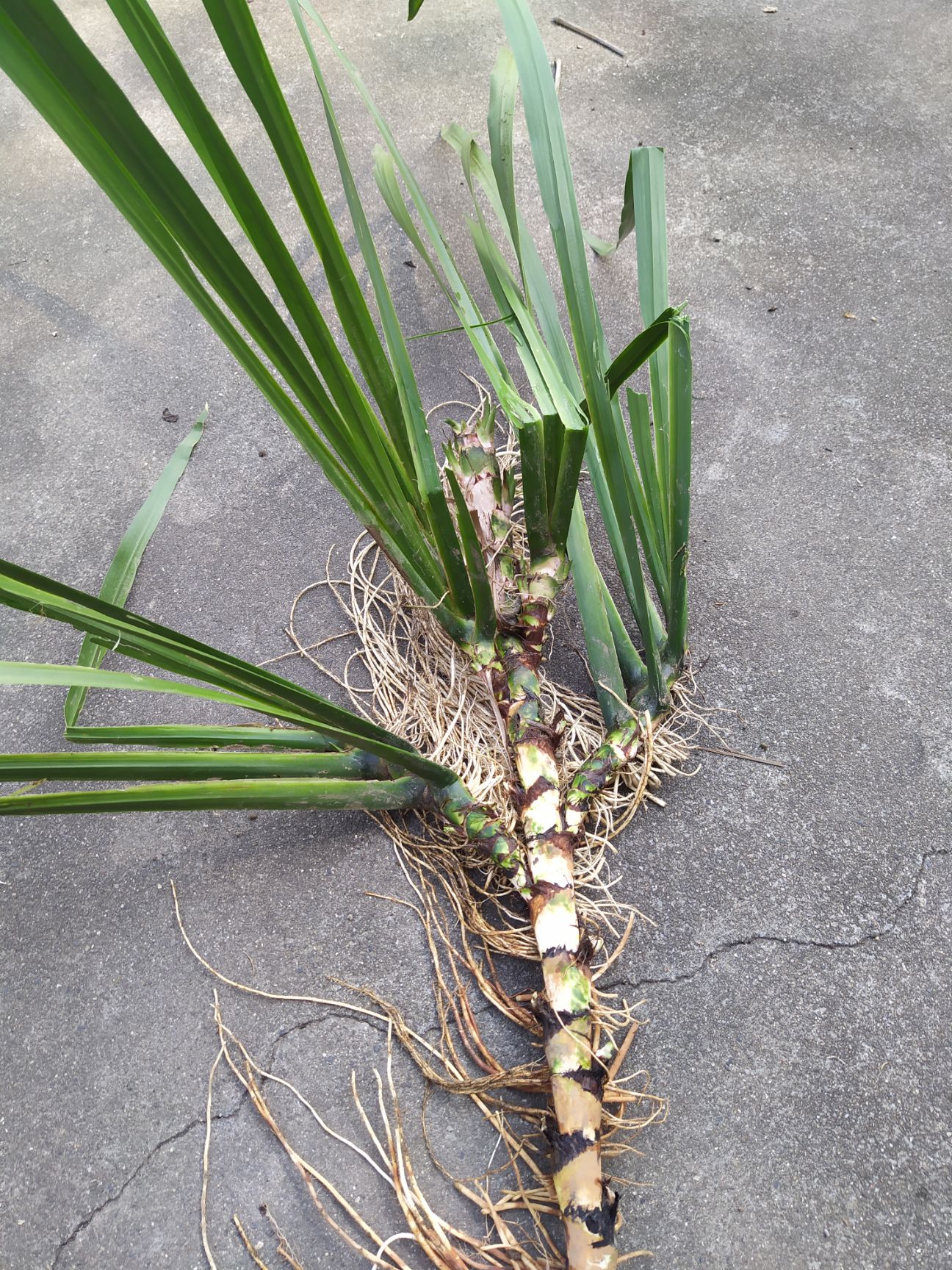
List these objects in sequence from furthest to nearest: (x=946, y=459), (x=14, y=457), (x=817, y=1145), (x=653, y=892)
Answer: (x=14, y=457) < (x=946, y=459) < (x=653, y=892) < (x=817, y=1145)

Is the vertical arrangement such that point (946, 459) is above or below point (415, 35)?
below

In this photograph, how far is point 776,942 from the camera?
1.07 meters

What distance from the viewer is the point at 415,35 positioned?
7.57 ft

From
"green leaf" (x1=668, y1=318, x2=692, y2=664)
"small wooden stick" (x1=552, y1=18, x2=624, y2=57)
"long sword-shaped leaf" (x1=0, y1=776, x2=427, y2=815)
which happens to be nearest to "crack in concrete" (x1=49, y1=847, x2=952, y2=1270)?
"long sword-shaped leaf" (x1=0, y1=776, x2=427, y2=815)

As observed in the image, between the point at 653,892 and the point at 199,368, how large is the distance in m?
1.19

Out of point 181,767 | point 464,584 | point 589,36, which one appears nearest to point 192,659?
point 181,767

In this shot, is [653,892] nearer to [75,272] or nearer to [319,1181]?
[319,1181]

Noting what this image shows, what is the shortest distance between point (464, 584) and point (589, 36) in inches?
70.5

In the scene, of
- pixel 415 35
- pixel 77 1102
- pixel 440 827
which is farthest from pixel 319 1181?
pixel 415 35

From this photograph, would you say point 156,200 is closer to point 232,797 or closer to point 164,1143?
point 232,797

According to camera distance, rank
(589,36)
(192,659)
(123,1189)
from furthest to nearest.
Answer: (589,36), (123,1189), (192,659)

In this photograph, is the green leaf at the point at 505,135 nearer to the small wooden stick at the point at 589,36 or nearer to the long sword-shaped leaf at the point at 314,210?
the long sword-shaped leaf at the point at 314,210

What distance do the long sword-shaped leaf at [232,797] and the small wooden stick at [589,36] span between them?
1.91 metres

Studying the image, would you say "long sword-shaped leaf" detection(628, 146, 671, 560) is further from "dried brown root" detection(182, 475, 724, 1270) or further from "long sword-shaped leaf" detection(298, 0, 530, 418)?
"dried brown root" detection(182, 475, 724, 1270)
